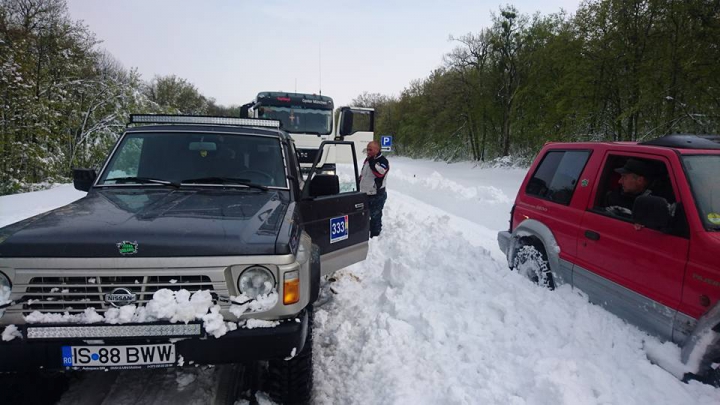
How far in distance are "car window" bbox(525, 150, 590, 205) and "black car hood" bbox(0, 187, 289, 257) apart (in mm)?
2984

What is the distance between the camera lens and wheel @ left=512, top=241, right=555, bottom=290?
4.51 meters

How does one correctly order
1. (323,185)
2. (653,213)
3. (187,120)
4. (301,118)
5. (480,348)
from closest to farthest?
(653,213) < (480,348) < (323,185) < (187,120) < (301,118)

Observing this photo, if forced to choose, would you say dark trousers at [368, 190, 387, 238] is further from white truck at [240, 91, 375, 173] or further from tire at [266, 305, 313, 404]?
tire at [266, 305, 313, 404]

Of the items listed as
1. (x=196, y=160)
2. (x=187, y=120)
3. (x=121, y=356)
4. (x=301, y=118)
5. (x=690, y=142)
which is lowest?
(x=121, y=356)

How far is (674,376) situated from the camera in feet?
9.41

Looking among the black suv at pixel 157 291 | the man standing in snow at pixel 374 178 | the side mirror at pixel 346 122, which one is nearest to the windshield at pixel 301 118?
the side mirror at pixel 346 122

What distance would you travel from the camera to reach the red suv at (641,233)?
2785 millimetres

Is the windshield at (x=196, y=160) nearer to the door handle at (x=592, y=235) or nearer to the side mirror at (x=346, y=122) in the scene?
the door handle at (x=592, y=235)

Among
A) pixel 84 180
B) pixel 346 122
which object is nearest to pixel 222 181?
pixel 84 180

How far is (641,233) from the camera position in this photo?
331 centimetres

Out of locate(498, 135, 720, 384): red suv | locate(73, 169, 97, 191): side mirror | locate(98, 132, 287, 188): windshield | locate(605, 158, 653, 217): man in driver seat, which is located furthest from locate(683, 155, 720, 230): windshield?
locate(73, 169, 97, 191): side mirror

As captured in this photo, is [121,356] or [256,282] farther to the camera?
[256,282]

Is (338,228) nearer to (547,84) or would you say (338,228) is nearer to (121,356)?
(121,356)

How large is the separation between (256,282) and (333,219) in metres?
1.55
